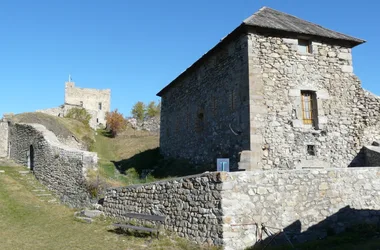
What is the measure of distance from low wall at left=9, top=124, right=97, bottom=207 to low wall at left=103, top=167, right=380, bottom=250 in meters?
4.34

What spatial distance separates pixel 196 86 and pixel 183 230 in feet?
32.2

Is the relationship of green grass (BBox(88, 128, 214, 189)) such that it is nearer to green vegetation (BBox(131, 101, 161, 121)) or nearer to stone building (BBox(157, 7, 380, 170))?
stone building (BBox(157, 7, 380, 170))

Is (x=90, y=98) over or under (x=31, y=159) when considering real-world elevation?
over

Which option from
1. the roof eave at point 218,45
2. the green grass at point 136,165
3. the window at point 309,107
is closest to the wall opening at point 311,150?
the window at point 309,107

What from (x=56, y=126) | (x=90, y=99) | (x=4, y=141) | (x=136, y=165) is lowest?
(x=136, y=165)

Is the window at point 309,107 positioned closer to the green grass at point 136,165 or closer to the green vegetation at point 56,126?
the green grass at point 136,165

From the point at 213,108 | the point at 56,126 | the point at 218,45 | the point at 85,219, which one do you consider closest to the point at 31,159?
the point at 56,126

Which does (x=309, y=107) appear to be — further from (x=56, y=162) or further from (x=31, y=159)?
(x=31, y=159)

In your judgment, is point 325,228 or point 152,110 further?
point 152,110

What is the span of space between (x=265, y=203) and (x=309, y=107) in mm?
6447

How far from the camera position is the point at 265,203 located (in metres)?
8.33

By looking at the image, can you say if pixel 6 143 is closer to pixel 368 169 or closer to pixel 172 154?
pixel 172 154

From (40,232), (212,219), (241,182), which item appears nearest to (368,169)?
(241,182)

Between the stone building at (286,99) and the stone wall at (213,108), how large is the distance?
0.04m
